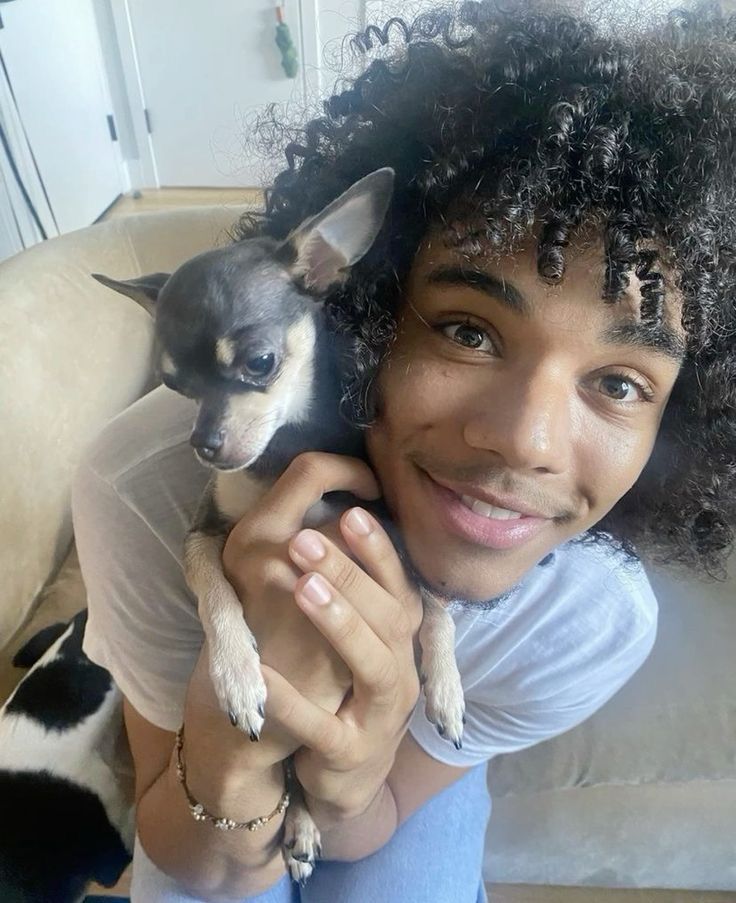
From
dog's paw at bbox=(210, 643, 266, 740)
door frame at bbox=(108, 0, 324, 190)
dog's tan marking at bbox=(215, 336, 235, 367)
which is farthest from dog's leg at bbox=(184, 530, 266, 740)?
door frame at bbox=(108, 0, 324, 190)

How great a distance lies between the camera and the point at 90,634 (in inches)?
37.7

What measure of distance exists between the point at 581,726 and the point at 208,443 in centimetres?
86

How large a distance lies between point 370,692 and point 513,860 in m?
0.77

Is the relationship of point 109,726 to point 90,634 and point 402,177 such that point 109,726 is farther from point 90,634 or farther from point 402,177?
point 402,177

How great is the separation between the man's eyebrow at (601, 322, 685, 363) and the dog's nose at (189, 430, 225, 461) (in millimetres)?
370

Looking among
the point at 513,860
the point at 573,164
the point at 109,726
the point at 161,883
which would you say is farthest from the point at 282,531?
the point at 513,860

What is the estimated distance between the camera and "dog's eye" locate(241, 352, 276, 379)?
804 millimetres

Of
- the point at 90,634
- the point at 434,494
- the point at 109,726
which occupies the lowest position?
the point at 109,726

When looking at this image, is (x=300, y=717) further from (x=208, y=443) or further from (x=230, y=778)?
(x=208, y=443)

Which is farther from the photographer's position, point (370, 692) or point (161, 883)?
point (161, 883)

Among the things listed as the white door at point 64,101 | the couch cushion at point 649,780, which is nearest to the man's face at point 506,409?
the couch cushion at point 649,780

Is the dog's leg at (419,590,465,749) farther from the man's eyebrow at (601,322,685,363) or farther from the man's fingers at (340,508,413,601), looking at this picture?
the man's eyebrow at (601,322,685,363)

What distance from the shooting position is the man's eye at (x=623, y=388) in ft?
2.34

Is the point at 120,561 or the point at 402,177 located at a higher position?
the point at 402,177
